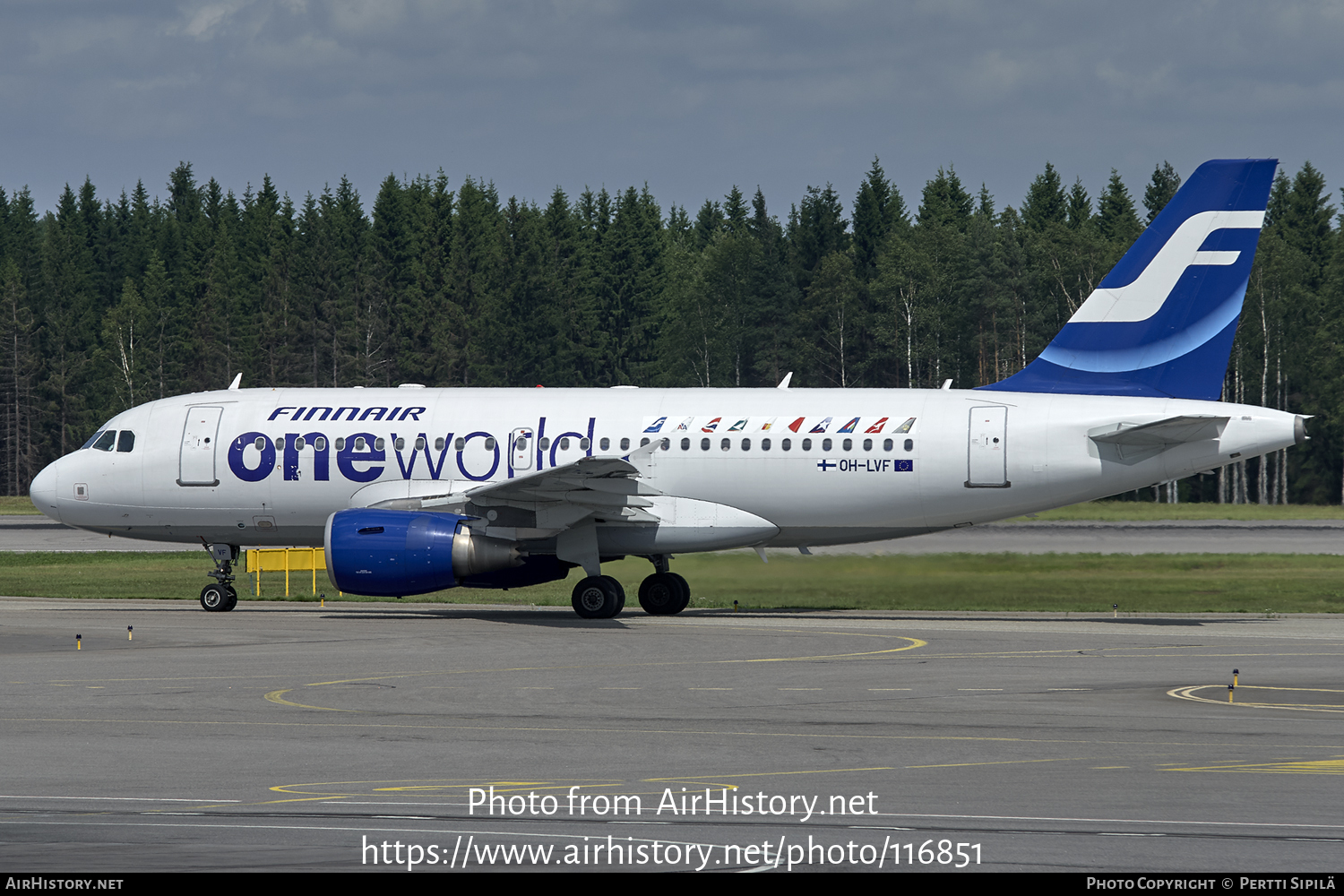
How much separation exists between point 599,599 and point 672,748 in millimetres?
14469

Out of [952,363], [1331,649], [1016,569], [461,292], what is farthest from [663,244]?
[1331,649]

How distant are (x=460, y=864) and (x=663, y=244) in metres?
119

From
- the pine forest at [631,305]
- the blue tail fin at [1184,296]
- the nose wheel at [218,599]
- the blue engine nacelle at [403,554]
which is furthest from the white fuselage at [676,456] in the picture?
the pine forest at [631,305]

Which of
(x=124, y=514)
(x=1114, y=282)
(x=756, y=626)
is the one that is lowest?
(x=756, y=626)

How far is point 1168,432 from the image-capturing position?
28.3 metres

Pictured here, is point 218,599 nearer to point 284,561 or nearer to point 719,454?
point 284,561

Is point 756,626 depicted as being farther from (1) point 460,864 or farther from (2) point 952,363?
(2) point 952,363

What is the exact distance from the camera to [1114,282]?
30062 mm

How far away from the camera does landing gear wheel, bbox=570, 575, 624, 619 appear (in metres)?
29.2

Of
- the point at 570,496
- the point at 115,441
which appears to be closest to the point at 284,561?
the point at 115,441

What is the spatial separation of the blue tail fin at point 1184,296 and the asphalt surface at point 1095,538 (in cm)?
643

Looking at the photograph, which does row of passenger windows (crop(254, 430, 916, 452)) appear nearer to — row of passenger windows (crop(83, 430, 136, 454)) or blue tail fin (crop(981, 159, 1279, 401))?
row of passenger windows (crop(83, 430, 136, 454))
